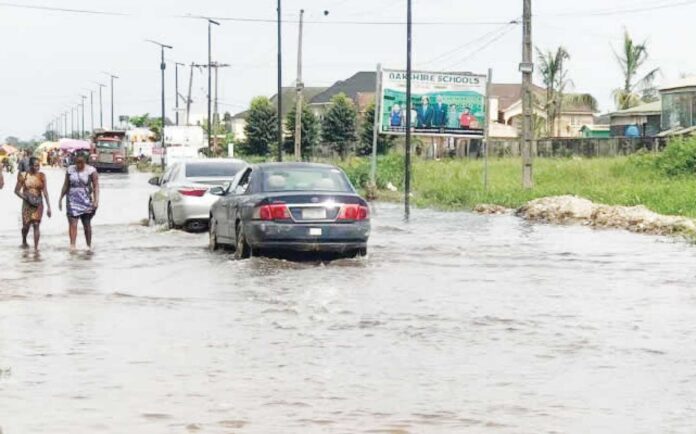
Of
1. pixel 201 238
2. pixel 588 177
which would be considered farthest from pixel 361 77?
pixel 201 238

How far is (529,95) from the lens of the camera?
120ft

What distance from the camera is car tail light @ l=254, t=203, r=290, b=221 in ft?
57.0

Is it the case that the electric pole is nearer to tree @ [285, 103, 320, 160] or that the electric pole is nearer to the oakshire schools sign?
the oakshire schools sign

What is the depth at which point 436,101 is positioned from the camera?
40812 millimetres

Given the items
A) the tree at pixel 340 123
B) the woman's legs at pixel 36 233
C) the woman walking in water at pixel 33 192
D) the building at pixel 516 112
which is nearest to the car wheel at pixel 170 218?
the woman's legs at pixel 36 233

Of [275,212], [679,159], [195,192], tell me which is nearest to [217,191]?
[275,212]

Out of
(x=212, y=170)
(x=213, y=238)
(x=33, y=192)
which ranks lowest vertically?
(x=213, y=238)

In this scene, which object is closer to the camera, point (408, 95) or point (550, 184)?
point (408, 95)

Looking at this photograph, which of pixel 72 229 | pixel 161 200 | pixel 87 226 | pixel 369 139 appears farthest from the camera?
pixel 369 139

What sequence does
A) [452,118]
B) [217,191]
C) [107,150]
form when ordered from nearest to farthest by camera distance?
[217,191] → [452,118] → [107,150]

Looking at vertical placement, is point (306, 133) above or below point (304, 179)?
above

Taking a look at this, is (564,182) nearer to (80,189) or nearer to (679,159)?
(679,159)

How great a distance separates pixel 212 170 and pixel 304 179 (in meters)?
6.94

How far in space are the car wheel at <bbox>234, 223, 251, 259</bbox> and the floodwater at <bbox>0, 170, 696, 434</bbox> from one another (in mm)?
292
